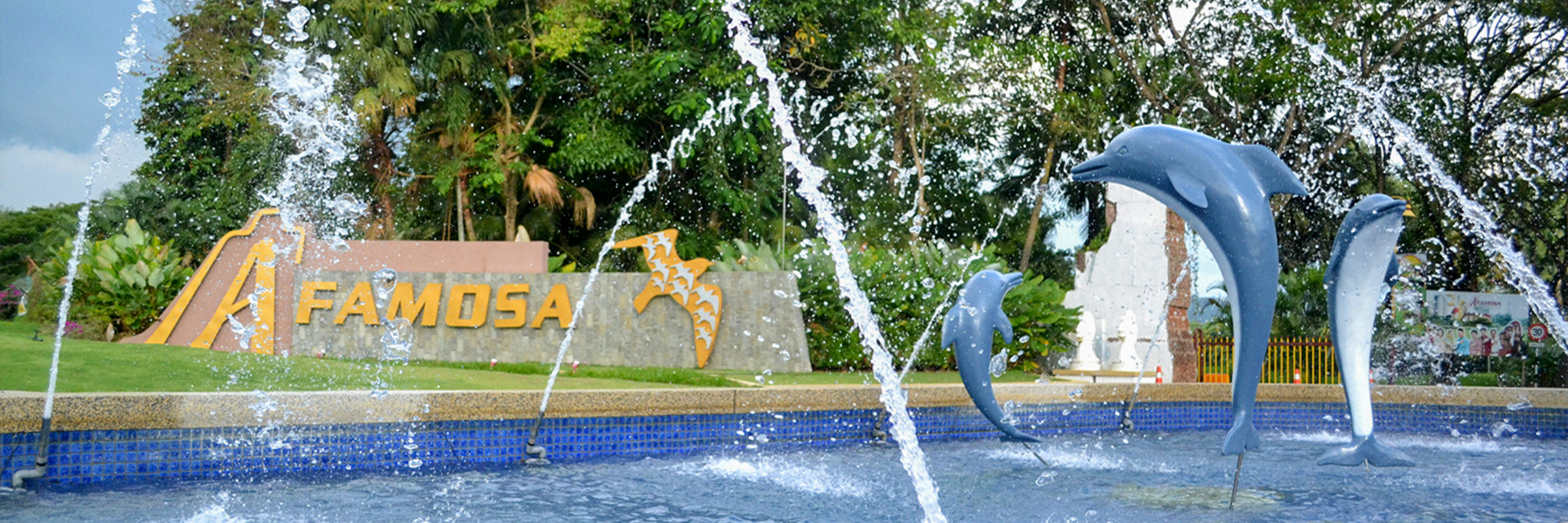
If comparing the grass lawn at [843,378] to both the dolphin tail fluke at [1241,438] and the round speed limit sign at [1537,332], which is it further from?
the round speed limit sign at [1537,332]

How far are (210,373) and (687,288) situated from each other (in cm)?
503

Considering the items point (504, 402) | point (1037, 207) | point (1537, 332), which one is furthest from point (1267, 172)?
point (1037, 207)

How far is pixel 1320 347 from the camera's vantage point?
16.2 m

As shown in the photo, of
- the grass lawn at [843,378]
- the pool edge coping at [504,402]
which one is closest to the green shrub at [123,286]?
the grass lawn at [843,378]

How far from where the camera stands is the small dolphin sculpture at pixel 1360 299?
6.43 m

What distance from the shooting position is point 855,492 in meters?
6.97

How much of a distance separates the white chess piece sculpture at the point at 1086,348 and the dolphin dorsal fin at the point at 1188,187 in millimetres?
8663

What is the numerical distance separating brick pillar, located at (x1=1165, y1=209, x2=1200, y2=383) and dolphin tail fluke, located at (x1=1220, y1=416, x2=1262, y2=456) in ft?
29.3

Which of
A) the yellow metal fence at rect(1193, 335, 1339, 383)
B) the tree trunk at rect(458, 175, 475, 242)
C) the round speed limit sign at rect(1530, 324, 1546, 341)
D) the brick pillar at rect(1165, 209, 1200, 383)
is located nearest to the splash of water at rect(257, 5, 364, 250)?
the tree trunk at rect(458, 175, 475, 242)

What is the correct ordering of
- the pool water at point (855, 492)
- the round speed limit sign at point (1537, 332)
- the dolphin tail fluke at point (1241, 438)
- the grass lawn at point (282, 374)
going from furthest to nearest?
the round speed limit sign at point (1537, 332)
the grass lawn at point (282, 374)
the pool water at point (855, 492)
the dolphin tail fluke at point (1241, 438)

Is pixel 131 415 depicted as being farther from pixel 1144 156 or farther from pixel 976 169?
pixel 976 169

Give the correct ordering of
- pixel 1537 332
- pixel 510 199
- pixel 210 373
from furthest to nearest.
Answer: pixel 510 199
pixel 1537 332
pixel 210 373

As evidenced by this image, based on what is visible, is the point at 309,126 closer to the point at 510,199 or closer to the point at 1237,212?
the point at 510,199

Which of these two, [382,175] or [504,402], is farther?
[382,175]
